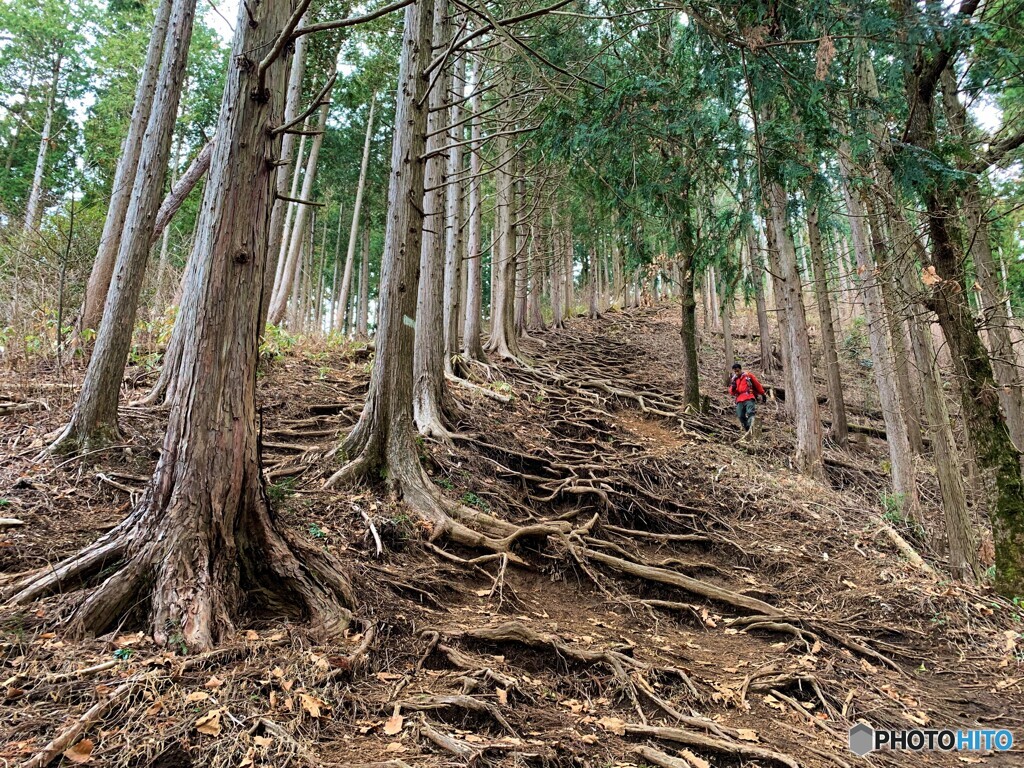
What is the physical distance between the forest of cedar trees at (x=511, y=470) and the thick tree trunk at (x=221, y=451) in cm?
2

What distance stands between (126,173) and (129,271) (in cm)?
340

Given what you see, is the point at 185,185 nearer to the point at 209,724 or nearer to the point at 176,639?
the point at 176,639

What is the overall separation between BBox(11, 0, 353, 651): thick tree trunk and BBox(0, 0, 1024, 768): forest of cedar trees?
0.05ft

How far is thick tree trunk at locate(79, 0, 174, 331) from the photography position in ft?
24.9

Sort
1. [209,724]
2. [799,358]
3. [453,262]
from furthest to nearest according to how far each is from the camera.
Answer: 1. [453,262]
2. [799,358]
3. [209,724]

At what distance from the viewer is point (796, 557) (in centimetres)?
665

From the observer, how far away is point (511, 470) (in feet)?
23.8

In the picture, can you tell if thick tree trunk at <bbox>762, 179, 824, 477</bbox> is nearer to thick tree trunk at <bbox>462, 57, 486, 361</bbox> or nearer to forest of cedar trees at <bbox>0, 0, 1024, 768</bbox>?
forest of cedar trees at <bbox>0, 0, 1024, 768</bbox>

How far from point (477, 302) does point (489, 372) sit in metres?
2.00

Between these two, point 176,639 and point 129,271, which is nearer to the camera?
point 176,639

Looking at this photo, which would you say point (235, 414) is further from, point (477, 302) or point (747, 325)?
point (747, 325)

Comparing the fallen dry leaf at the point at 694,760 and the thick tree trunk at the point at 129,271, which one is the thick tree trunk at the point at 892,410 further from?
the thick tree trunk at the point at 129,271

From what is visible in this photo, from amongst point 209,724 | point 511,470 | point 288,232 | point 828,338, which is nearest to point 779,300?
point 828,338

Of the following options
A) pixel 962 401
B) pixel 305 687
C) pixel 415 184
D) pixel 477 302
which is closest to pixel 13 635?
pixel 305 687
